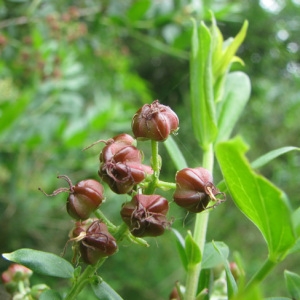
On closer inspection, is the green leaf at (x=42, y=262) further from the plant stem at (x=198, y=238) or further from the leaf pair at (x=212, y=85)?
the leaf pair at (x=212, y=85)

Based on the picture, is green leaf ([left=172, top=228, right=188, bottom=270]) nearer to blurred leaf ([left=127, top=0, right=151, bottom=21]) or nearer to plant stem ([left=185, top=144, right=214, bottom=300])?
plant stem ([left=185, top=144, right=214, bottom=300])

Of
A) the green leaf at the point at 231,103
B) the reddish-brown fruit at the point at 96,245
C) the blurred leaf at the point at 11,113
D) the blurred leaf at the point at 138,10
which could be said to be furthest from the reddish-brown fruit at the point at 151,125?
the blurred leaf at the point at 138,10

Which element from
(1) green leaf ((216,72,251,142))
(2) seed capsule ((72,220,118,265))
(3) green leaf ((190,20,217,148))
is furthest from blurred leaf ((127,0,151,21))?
(2) seed capsule ((72,220,118,265))

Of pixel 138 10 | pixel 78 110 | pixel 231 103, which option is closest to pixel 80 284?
pixel 231 103

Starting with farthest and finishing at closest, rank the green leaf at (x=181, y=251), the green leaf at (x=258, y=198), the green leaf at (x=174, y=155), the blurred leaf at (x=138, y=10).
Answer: the blurred leaf at (x=138, y=10) < the green leaf at (x=174, y=155) < the green leaf at (x=181, y=251) < the green leaf at (x=258, y=198)

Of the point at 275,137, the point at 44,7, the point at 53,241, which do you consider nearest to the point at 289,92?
the point at 275,137
